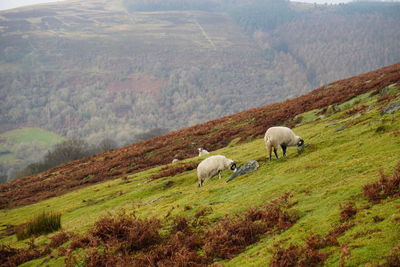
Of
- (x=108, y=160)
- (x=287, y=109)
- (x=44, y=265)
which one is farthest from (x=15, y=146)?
(x=44, y=265)

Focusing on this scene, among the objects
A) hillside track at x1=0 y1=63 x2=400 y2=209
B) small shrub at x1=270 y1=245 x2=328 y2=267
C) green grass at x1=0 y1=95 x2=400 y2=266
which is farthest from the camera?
hillside track at x1=0 y1=63 x2=400 y2=209

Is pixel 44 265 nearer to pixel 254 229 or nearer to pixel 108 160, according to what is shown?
pixel 254 229

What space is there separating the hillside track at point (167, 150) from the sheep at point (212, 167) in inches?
533

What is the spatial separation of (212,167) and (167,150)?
19785 mm

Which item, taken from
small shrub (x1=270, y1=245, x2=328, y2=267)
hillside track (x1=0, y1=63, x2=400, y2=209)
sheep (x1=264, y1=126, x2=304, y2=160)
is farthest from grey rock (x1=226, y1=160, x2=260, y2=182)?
hillside track (x1=0, y1=63, x2=400, y2=209)

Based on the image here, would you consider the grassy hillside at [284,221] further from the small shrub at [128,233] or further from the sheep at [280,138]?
the sheep at [280,138]

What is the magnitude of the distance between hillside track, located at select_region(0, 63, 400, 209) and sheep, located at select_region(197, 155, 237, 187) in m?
13.5

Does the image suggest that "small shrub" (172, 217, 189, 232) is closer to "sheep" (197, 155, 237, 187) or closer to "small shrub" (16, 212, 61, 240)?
"small shrub" (16, 212, 61, 240)

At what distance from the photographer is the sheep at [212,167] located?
65.7 feet

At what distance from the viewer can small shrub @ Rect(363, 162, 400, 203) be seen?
840 centimetres

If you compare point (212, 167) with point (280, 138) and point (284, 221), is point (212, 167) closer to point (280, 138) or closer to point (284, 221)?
point (280, 138)

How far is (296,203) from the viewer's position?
410 inches

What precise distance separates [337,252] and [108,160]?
38.7 metres

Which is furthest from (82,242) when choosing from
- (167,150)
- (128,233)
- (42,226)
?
(167,150)
